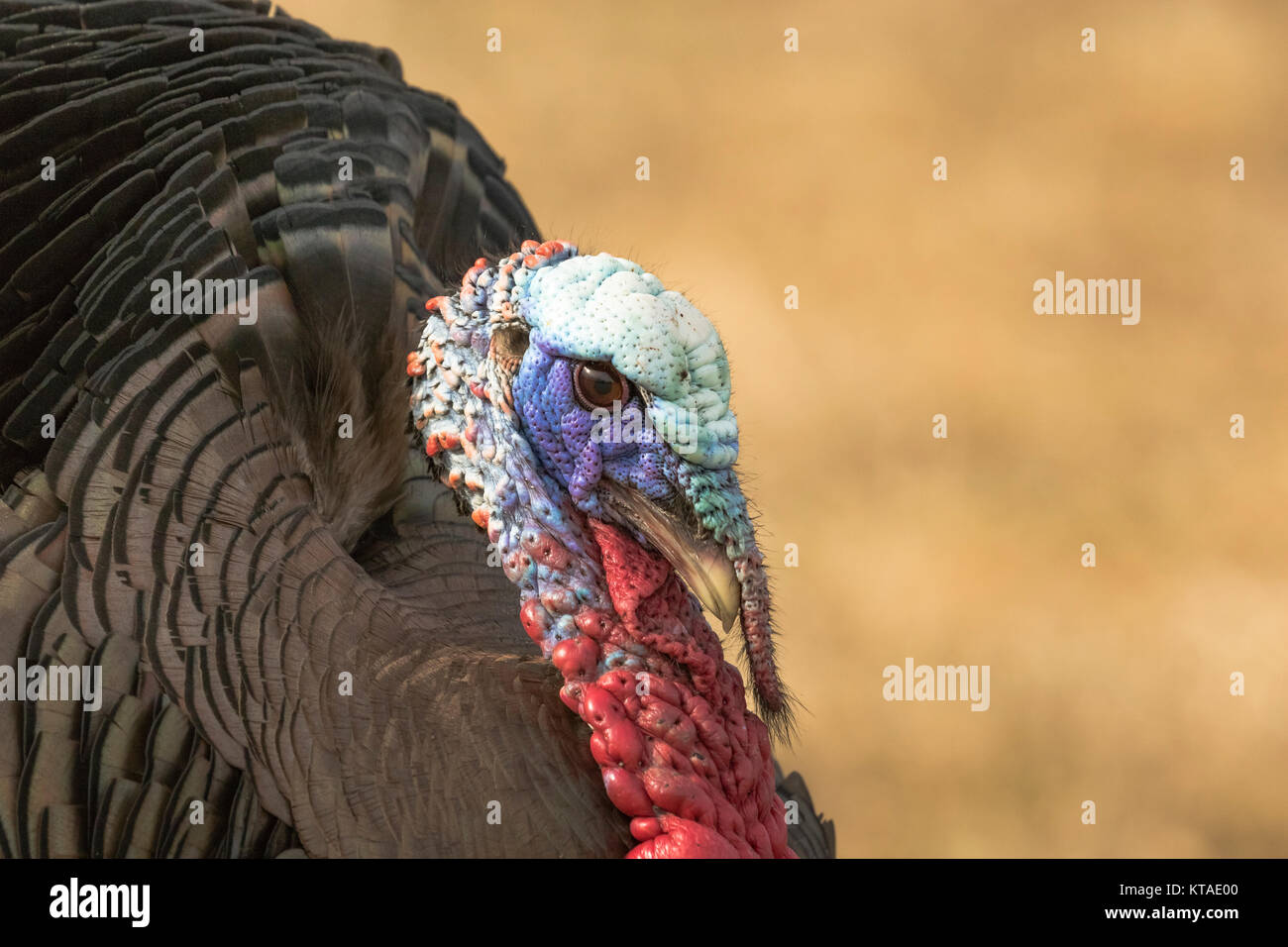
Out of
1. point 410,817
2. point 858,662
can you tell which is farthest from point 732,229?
point 410,817

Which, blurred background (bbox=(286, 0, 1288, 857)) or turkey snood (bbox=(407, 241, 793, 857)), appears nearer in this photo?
turkey snood (bbox=(407, 241, 793, 857))

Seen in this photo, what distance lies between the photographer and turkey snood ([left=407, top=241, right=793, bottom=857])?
1.76 m

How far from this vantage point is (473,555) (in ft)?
7.41

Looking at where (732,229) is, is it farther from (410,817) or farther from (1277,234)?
(410,817)

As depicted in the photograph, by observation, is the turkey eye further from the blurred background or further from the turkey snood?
the blurred background

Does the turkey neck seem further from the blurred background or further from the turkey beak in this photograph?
the blurred background

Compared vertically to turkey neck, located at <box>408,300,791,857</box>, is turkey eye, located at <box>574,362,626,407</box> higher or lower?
higher

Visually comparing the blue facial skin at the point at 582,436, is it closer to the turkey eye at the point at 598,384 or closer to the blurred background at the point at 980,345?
the turkey eye at the point at 598,384

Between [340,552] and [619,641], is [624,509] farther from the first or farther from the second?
[340,552]

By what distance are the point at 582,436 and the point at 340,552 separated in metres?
0.40

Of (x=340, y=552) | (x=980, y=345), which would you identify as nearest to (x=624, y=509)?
(x=340, y=552)

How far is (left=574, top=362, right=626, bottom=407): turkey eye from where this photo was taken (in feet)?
5.85

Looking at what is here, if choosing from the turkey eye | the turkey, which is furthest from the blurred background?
the turkey eye

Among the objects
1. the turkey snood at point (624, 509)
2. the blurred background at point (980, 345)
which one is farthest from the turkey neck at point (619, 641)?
the blurred background at point (980, 345)
